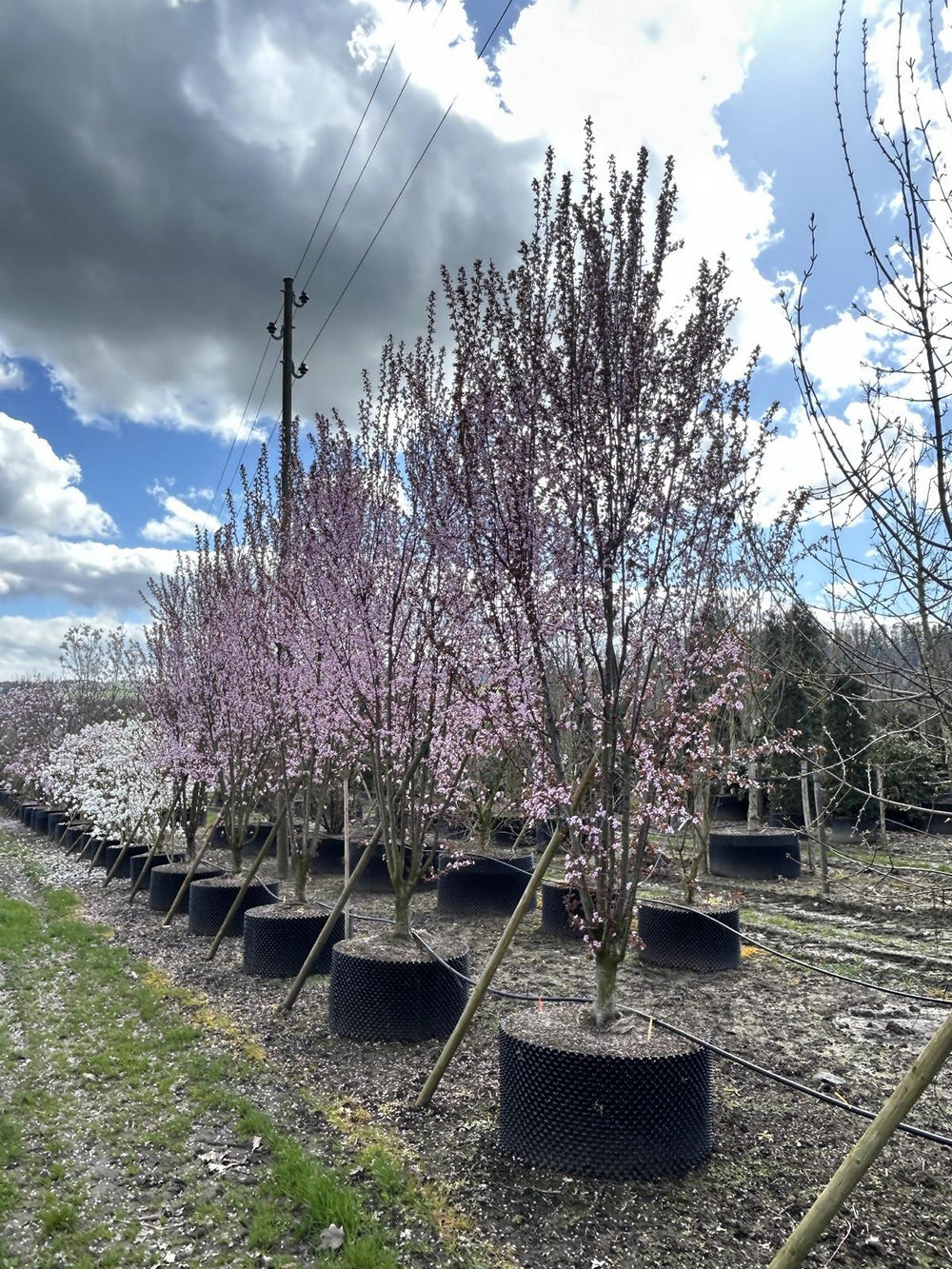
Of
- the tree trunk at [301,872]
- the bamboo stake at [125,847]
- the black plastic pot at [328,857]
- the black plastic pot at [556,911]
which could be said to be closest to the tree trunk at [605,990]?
the black plastic pot at [556,911]

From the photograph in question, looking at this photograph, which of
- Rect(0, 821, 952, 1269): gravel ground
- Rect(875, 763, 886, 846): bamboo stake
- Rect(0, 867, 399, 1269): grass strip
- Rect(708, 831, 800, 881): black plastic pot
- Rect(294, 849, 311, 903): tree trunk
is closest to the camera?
Rect(0, 821, 952, 1269): gravel ground

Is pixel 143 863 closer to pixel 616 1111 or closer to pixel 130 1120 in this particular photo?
pixel 130 1120

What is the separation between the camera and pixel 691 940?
21.7ft

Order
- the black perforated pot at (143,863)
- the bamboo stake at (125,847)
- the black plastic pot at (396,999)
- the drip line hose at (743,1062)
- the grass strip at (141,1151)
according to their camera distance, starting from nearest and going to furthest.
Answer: the drip line hose at (743,1062) → the grass strip at (141,1151) → the black plastic pot at (396,999) → the black perforated pot at (143,863) → the bamboo stake at (125,847)

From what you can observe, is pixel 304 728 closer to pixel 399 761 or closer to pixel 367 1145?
pixel 399 761

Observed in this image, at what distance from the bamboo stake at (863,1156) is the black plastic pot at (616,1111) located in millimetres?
1407

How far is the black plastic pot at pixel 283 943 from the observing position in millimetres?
6637

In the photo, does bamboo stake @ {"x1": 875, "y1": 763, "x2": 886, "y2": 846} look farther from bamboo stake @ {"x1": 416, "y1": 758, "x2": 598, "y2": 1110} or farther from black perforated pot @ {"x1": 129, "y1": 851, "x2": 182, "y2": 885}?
black perforated pot @ {"x1": 129, "y1": 851, "x2": 182, "y2": 885}

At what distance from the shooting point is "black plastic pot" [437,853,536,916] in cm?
911

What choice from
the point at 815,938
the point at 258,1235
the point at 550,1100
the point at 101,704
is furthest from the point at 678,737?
the point at 101,704

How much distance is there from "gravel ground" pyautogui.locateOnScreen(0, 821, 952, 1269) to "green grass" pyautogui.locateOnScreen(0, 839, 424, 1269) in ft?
1.01

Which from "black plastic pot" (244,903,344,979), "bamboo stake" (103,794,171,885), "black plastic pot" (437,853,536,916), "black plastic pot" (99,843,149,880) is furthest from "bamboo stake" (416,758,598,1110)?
"black plastic pot" (99,843,149,880)

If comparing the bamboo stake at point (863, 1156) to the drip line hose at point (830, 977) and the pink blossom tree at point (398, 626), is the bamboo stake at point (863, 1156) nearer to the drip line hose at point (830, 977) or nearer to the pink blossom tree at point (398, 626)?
the drip line hose at point (830, 977)

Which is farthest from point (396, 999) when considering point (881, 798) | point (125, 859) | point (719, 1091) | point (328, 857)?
point (125, 859)
